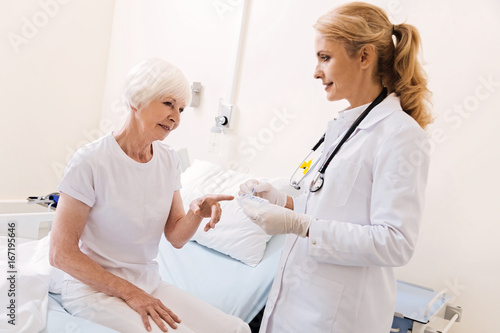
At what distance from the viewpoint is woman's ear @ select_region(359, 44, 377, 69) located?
1332 millimetres

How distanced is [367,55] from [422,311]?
1003 mm

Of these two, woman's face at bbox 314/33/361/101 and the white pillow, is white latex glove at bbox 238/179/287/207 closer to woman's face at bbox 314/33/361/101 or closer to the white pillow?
woman's face at bbox 314/33/361/101

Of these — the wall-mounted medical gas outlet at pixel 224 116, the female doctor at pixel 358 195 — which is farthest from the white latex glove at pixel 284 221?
the wall-mounted medical gas outlet at pixel 224 116

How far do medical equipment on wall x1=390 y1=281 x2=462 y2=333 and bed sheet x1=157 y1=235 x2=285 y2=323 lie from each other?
1.77 ft

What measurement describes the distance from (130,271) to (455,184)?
150 cm

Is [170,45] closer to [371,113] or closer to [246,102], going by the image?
[246,102]

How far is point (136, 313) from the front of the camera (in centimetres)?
132

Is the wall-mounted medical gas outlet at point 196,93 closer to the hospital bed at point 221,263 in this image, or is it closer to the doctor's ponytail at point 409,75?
the hospital bed at point 221,263

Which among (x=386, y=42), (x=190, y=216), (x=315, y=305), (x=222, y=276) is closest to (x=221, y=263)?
(x=222, y=276)

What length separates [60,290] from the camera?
1418mm

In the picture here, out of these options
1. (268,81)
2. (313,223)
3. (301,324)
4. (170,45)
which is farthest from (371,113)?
(170,45)

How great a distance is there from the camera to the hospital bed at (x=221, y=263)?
1560 millimetres

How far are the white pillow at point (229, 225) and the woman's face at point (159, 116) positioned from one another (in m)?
0.82

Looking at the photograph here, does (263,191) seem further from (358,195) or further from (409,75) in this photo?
(409,75)
